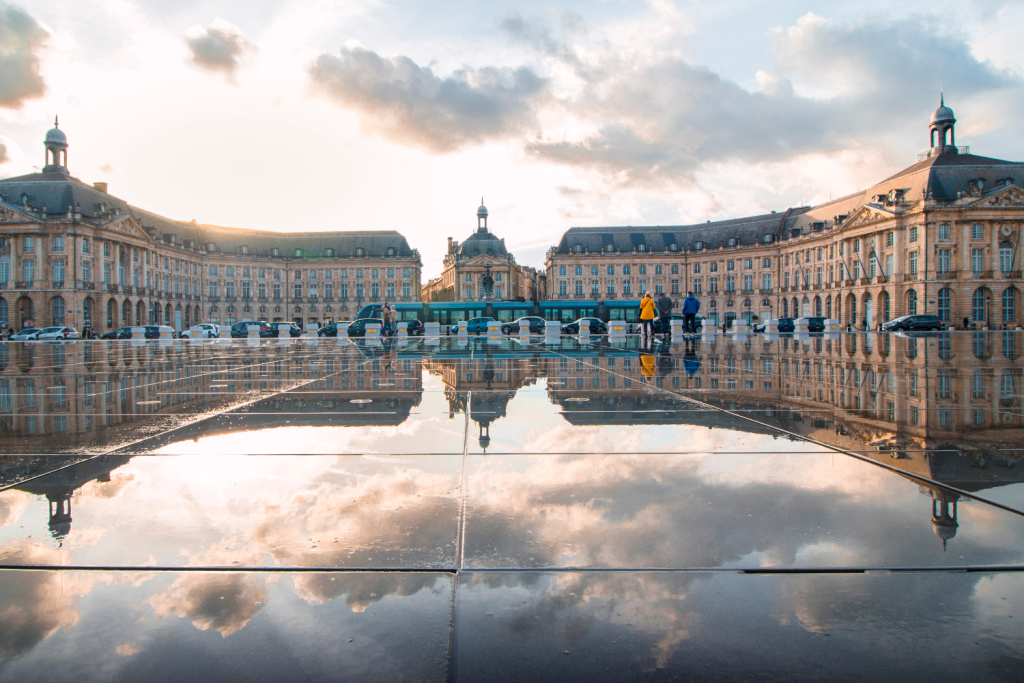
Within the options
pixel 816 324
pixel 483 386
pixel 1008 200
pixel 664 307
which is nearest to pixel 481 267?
pixel 816 324

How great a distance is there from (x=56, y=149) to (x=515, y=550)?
8372 centimetres

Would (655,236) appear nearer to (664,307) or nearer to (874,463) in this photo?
(664,307)

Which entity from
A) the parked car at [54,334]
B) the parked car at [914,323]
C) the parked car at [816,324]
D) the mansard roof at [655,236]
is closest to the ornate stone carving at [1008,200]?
the parked car at [914,323]

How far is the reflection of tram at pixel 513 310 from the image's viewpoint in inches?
2026

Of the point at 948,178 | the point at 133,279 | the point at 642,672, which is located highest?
the point at 948,178

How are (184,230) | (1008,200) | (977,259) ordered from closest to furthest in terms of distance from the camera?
(1008,200)
(977,259)
(184,230)

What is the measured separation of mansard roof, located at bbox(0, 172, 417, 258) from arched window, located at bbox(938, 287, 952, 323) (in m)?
66.4

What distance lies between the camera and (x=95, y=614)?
1.64 meters

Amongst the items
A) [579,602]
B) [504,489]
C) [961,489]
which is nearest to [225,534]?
[504,489]

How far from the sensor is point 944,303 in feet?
191

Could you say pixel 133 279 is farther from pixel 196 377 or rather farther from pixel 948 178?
pixel 948 178

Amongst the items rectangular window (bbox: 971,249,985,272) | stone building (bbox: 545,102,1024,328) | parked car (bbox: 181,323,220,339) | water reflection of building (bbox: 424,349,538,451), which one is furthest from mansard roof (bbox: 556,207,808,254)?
water reflection of building (bbox: 424,349,538,451)

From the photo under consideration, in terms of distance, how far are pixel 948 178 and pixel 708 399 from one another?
69.1 meters

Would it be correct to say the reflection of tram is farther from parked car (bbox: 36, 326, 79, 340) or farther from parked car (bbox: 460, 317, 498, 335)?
parked car (bbox: 36, 326, 79, 340)
